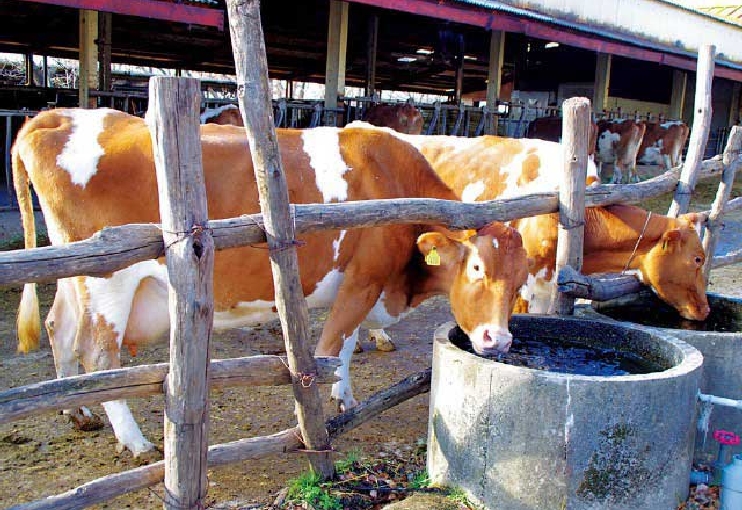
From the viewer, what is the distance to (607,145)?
63.4 ft

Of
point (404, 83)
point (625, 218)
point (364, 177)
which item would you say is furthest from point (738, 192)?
point (364, 177)

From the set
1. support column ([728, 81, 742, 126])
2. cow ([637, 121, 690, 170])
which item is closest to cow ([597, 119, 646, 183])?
cow ([637, 121, 690, 170])

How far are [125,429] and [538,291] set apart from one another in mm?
3047

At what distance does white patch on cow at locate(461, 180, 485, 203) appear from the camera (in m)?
5.89

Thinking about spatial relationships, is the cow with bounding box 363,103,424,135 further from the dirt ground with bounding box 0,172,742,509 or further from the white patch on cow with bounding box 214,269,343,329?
the white patch on cow with bounding box 214,269,343,329

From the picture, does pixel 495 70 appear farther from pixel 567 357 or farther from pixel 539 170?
pixel 567 357

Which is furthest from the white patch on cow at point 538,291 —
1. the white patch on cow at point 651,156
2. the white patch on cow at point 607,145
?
the white patch on cow at point 651,156

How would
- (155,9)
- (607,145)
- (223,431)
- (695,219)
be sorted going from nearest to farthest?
(223,431) < (695,219) < (155,9) < (607,145)

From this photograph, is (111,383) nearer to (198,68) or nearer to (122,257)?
(122,257)

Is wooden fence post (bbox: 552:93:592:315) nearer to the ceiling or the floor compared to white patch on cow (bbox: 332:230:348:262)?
nearer to the ceiling

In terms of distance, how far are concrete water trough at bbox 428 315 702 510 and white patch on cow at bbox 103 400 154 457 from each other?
1739mm

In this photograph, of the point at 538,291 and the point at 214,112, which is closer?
the point at 538,291

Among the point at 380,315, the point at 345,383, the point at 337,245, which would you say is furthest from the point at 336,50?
the point at 345,383

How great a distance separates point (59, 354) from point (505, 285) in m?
2.78
